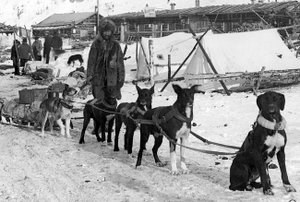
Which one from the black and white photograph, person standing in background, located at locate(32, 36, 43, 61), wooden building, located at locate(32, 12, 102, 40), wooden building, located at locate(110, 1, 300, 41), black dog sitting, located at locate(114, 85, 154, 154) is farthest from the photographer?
wooden building, located at locate(32, 12, 102, 40)

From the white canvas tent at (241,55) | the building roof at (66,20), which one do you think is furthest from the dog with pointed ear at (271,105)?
the building roof at (66,20)

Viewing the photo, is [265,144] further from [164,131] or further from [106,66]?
[106,66]

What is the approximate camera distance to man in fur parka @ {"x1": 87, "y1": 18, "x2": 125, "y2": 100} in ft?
28.6

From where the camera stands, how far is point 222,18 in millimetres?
37344

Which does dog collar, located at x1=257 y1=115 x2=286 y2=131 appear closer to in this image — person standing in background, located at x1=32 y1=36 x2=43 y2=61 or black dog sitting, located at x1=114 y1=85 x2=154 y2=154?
black dog sitting, located at x1=114 y1=85 x2=154 y2=154

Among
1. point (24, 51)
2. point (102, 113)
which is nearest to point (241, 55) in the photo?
point (102, 113)

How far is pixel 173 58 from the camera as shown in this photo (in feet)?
63.8

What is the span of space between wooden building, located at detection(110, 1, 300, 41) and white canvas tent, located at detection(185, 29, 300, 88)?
11508 mm

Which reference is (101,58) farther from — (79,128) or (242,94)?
(242,94)

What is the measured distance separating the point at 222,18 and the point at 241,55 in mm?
22398

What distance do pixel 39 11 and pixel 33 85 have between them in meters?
58.9

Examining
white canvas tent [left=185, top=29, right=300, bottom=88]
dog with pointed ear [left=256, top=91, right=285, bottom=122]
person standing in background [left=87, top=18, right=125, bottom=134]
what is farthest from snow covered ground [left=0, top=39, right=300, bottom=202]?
white canvas tent [left=185, top=29, right=300, bottom=88]

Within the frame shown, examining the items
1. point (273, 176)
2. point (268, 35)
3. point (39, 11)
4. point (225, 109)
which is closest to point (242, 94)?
point (225, 109)

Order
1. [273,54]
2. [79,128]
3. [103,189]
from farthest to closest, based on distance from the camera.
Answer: [273,54] → [79,128] → [103,189]
